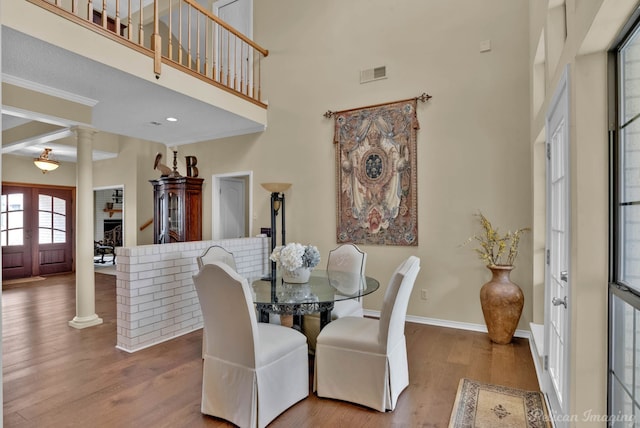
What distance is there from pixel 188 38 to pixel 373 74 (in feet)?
7.74

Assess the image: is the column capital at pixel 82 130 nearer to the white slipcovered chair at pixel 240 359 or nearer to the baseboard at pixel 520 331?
the white slipcovered chair at pixel 240 359

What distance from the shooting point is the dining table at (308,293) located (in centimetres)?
247

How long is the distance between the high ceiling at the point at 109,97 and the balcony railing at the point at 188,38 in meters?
0.31

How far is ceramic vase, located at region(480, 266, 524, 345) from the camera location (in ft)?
11.0

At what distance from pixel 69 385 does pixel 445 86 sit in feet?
15.4

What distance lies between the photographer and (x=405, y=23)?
4289mm

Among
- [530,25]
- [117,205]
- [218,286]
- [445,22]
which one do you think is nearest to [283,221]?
[218,286]

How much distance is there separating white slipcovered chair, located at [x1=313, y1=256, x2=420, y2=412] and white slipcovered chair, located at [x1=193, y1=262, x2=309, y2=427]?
9.1 inches

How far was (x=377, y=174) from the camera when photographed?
440cm

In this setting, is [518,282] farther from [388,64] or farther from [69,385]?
[69,385]

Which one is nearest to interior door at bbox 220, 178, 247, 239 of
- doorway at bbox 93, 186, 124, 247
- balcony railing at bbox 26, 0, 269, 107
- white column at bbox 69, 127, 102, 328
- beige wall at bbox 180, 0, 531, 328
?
beige wall at bbox 180, 0, 531, 328

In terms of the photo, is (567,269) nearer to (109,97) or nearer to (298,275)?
(298,275)

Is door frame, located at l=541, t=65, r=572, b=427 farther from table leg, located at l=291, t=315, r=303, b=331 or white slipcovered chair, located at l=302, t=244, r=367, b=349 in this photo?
table leg, located at l=291, t=315, r=303, b=331

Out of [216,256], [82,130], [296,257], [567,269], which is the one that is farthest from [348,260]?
[82,130]
